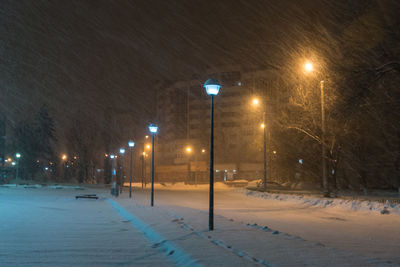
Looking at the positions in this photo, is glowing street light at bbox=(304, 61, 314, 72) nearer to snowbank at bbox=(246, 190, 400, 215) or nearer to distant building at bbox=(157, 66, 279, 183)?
snowbank at bbox=(246, 190, 400, 215)

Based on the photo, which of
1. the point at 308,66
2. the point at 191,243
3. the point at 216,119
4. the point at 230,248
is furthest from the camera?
the point at 216,119

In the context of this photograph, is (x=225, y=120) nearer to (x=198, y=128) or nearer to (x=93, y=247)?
(x=198, y=128)

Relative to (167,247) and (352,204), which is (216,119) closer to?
(352,204)

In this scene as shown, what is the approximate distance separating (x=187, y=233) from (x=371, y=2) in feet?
54.2

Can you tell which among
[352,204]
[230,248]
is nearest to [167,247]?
[230,248]

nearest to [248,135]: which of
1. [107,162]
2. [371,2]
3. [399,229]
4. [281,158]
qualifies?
[107,162]

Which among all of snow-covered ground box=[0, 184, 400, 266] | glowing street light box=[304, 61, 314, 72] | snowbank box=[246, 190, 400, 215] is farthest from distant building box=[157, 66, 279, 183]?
snow-covered ground box=[0, 184, 400, 266]

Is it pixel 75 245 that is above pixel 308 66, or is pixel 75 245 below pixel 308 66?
below

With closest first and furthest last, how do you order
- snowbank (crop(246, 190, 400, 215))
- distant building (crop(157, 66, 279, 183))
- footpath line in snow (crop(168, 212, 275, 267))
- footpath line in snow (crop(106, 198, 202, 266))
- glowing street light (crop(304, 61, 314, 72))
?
footpath line in snow (crop(168, 212, 275, 267)) < footpath line in snow (crop(106, 198, 202, 266)) < snowbank (crop(246, 190, 400, 215)) < glowing street light (crop(304, 61, 314, 72)) < distant building (crop(157, 66, 279, 183))

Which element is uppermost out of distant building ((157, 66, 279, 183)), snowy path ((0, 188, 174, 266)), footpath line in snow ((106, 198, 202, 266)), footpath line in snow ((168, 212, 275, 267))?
distant building ((157, 66, 279, 183))

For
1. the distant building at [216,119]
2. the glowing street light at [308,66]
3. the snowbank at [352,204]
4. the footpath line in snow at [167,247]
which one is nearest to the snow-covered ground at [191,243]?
the footpath line in snow at [167,247]

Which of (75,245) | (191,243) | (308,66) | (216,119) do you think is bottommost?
(75,245)

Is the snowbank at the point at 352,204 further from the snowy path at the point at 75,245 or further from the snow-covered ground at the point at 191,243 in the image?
the snowy path at the point at 75,245

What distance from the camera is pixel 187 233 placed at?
33.6ft
